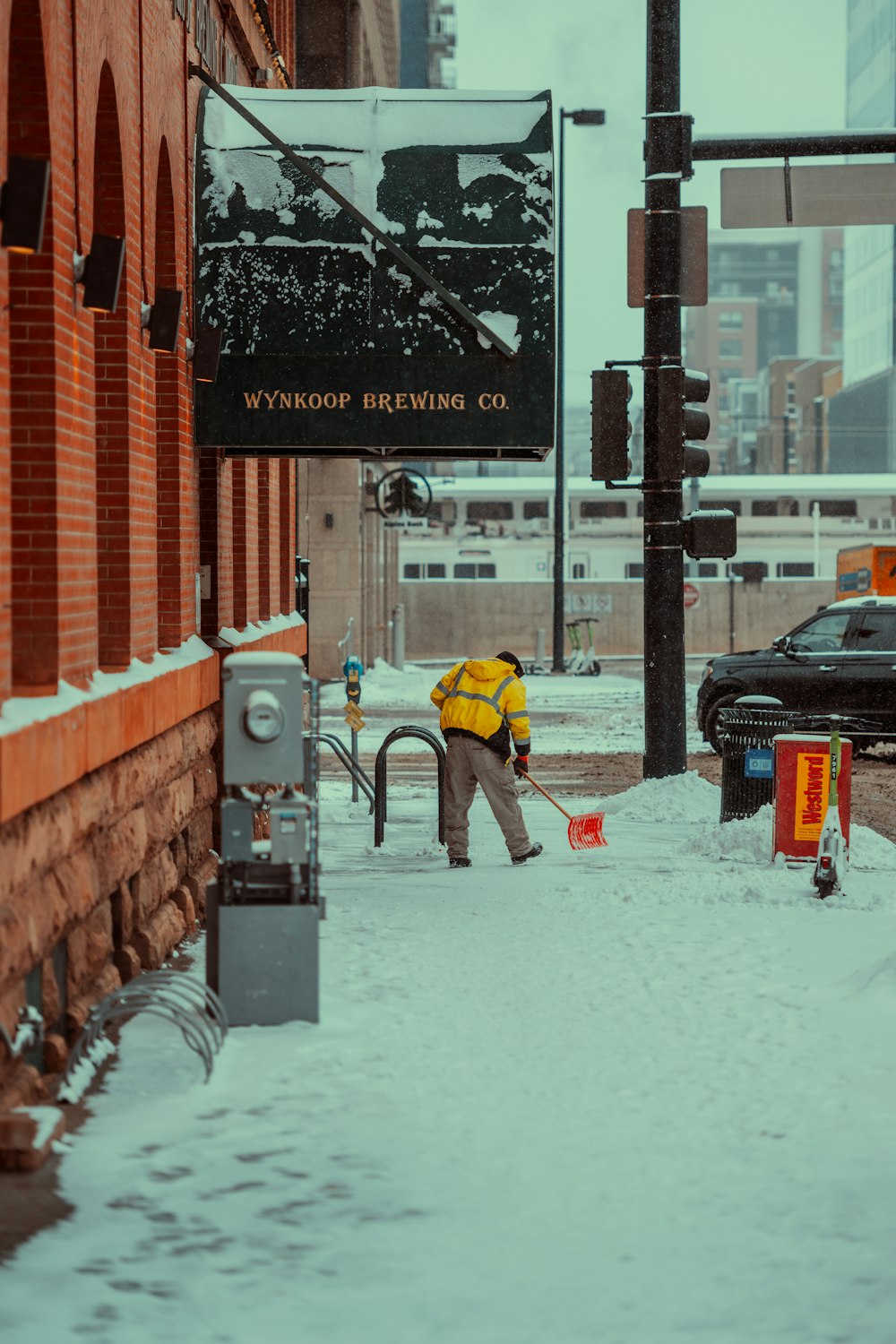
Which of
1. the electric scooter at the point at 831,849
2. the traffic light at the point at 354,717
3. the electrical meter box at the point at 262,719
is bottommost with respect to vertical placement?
the electric scooter at the point at 831,849

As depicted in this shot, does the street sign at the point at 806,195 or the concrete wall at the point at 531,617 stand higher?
the street sign at the point at 806,195

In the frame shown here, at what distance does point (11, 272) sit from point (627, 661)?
43081mm

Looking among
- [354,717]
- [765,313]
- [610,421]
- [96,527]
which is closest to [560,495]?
[354,717]

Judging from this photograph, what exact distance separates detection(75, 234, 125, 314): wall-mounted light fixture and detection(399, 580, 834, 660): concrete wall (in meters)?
48.7

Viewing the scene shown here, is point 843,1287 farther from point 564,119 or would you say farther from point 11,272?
point 564,119

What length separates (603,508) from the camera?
71438mm

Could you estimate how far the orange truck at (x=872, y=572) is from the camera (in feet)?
114

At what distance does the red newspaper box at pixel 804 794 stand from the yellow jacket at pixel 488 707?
1690mm

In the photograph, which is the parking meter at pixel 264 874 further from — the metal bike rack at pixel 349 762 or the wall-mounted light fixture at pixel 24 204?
the metal bike rack at pixel 349 762

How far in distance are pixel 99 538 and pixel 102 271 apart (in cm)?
167

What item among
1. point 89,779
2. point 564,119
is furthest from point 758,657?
point 564,119

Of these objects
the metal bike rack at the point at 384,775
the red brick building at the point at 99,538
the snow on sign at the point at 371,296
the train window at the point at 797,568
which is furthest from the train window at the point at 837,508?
the snow on sign at the point at 371,296

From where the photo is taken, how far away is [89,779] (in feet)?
24.9

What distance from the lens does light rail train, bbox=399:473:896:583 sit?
209ft
